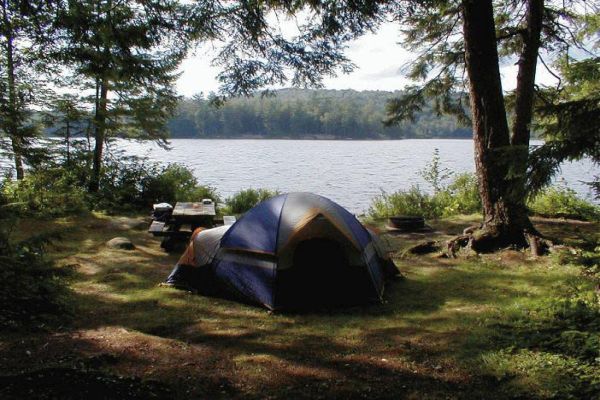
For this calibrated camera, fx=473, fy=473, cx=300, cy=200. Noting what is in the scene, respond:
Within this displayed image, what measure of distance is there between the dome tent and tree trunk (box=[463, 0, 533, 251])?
3059mm

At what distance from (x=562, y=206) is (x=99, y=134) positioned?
14814mm

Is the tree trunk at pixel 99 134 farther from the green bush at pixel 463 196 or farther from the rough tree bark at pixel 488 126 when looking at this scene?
the rough tree bark at pixel 488 126

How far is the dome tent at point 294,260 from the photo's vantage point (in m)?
6.48

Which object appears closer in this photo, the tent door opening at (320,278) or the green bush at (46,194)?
the tent door opening at (320,278)

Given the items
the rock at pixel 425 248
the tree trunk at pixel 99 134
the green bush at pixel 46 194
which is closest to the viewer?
the rock at pixel 425 248

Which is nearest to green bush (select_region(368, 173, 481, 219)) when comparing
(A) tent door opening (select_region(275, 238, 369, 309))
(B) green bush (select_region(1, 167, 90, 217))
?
(A) tent door opening (select_region(275, 238, 369, 309))

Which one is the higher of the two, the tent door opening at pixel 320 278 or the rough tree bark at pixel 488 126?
the rough tree bark at pixel 488 126

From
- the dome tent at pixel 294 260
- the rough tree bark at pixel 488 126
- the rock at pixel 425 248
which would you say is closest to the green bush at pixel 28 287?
the dome tent at pixel 294 260

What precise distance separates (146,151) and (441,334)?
51.0ft

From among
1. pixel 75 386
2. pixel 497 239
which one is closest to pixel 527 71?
pixel 497 239

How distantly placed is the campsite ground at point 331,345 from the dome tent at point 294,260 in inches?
10.4

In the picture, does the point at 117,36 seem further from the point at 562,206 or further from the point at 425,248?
the point at 562,206

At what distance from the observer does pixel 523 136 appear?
9977 millimetres

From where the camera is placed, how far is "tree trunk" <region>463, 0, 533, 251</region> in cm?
845
